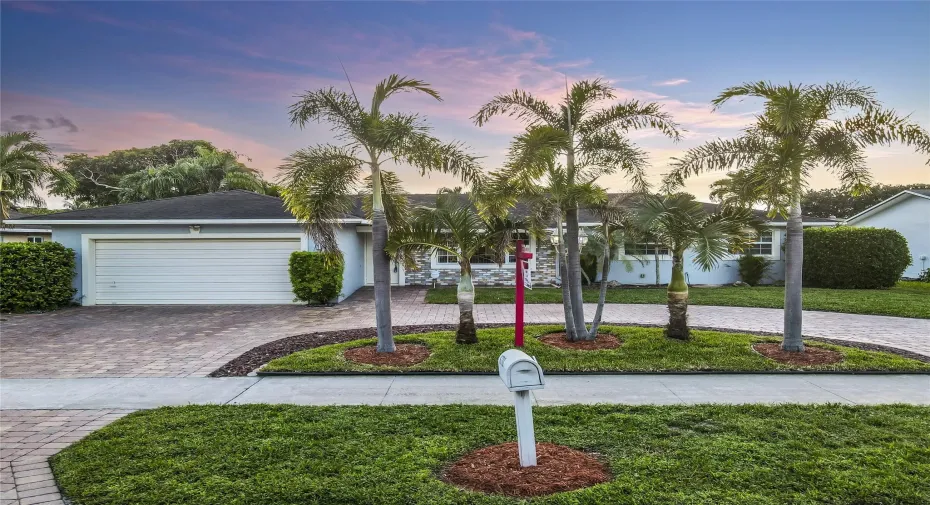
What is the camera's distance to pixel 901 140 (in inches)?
282

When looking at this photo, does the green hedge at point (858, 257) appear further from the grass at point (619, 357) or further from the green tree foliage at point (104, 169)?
the green tree foliage at point (104, 169)

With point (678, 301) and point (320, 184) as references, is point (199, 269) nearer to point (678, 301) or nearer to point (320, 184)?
point (320, 184)

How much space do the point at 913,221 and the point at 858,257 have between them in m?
6.54

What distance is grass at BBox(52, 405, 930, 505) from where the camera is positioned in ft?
10.4

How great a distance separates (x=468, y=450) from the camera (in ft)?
12.8

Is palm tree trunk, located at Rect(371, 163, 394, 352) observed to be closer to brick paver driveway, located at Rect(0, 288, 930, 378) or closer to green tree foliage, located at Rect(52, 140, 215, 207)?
brick paver driveway, located at Rect(0, 288, 930, 378)

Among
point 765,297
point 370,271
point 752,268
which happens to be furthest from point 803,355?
point 370,271

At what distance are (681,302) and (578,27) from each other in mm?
5679

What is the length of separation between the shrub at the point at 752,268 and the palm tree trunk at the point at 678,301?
39.2ft

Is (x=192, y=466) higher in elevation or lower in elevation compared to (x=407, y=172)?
lower

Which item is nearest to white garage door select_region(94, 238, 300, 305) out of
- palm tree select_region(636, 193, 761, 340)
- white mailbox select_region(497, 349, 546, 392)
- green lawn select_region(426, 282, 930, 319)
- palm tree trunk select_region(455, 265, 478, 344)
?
green lawn select_region(426, 282, 930, 319)

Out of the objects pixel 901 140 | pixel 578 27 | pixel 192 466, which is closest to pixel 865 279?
pixel 901 140

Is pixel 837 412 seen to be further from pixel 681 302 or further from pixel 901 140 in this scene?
pixel 901 140

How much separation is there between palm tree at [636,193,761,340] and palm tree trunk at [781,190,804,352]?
634 mm
